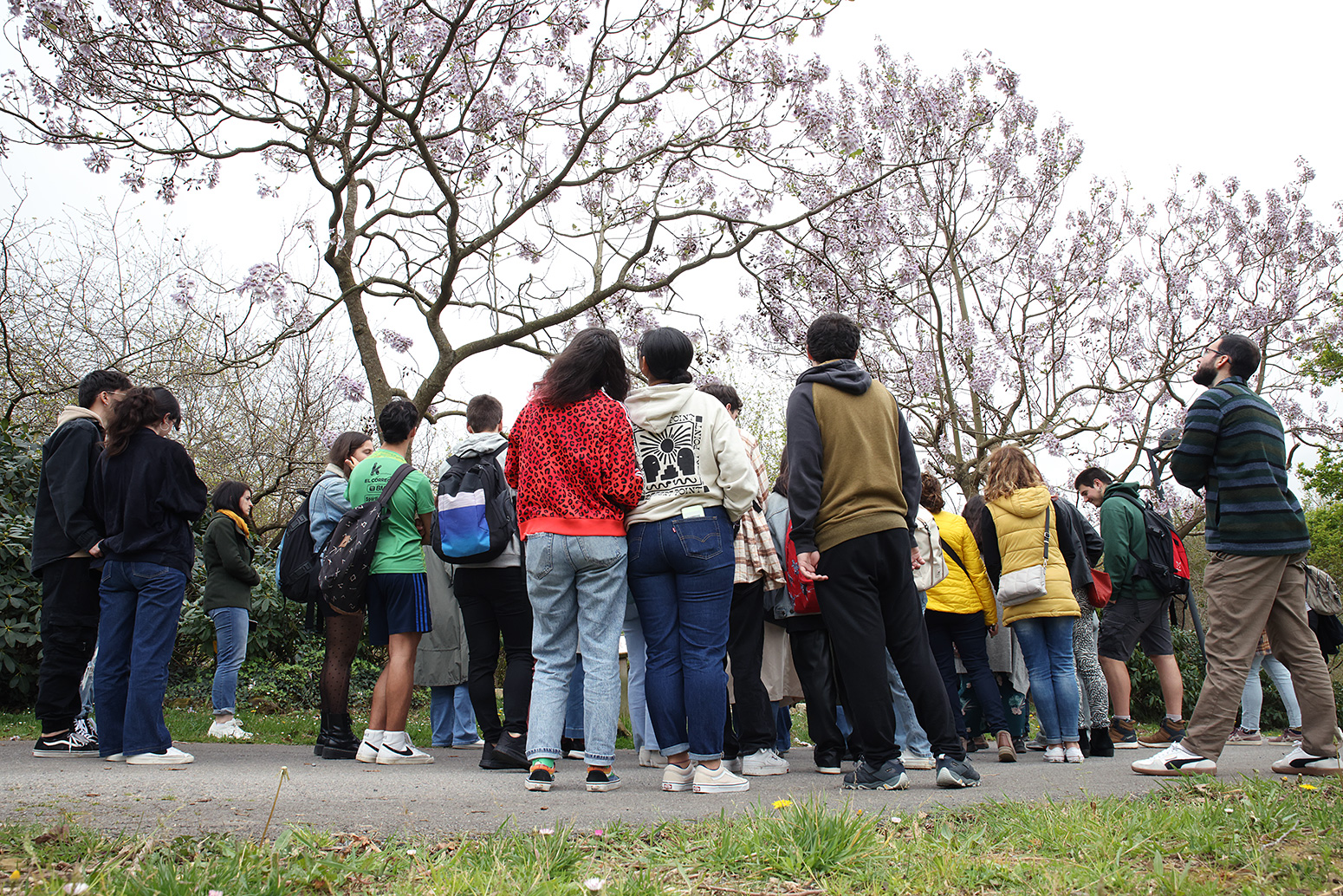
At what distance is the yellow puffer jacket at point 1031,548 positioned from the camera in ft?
18.9

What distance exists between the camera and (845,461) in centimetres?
429

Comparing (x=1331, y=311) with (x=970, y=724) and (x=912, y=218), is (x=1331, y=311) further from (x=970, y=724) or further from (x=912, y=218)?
(x=970, y=724)

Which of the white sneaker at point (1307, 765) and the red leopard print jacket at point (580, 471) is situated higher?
the red leopard print jacket at point (580, 471)

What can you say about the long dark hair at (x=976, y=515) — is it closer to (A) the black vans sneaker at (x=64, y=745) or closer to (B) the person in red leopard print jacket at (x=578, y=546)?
(B) the person in red leopard print jacket at (x=578, y=546)

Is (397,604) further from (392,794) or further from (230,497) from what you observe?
(230,497)

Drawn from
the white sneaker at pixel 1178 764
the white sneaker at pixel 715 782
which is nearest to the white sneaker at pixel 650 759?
the white sneaker at pixel 715 782

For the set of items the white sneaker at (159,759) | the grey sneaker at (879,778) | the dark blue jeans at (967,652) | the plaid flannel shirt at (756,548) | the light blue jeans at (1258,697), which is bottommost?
the light blue jeans at (1258,697)

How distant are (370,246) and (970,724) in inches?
396

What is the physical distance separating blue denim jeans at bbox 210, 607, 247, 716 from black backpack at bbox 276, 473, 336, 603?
1187 millimetres

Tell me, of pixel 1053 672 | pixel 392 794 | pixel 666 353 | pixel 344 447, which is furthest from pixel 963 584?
pixel 344 447

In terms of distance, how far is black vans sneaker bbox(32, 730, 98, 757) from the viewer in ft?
16.9

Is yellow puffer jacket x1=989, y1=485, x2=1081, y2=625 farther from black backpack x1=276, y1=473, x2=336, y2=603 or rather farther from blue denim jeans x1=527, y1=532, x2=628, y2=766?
black backpack x1=276, y1=473, x2=336, y2=603

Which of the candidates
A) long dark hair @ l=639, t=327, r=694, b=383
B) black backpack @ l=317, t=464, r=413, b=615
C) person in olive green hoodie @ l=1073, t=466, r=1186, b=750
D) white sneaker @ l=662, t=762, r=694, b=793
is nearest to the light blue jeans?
person in olive green hoodie @ l=1073, t=466, r=1186, b=750

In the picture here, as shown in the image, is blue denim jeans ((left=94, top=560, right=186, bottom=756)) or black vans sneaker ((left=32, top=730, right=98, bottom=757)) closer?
blue denim jeans ((left=94, top=560, right=186, bottom=756))
